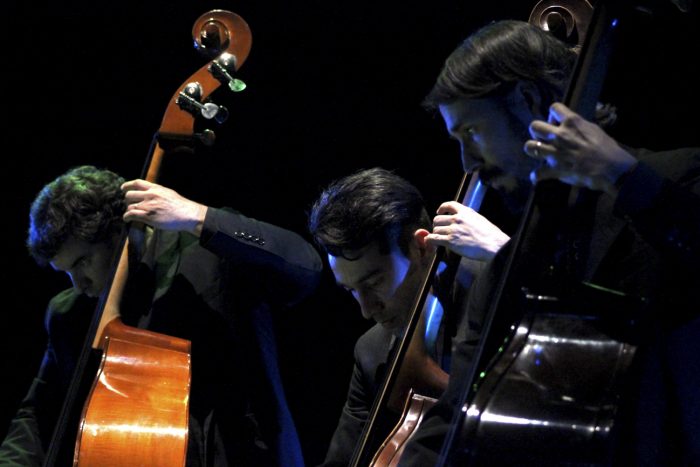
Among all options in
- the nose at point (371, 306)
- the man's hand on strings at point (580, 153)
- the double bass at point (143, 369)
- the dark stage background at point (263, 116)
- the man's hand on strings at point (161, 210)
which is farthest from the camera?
the dark stage background at point (263, 116)

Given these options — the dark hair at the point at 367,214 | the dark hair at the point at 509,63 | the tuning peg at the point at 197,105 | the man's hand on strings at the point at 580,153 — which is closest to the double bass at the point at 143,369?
the tuning peg at the point at 197,105

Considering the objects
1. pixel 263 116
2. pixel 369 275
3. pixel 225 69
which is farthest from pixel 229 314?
pixel 263 116

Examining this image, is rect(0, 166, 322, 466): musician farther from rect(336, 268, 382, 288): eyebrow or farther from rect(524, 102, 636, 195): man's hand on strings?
rect(524, 102, 636, 195): man's hand on strings

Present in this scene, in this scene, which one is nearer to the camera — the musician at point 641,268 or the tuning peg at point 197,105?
the musician at point 641,268

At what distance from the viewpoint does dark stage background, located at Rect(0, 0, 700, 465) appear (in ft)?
11.5

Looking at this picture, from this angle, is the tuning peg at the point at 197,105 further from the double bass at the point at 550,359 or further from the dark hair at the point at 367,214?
the double bass at the point at 550,359

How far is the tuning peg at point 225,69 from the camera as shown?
2.68 meters

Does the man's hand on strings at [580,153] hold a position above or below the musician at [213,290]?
above

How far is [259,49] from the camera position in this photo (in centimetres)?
368

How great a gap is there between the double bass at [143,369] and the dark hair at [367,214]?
17.0 inches

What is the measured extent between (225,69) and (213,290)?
667 mm

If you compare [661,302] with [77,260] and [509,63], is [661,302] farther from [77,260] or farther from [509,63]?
[77,260]

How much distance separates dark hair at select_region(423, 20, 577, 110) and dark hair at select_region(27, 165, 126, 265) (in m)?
1.52

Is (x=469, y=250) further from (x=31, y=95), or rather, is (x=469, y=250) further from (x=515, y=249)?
(x=31, y=95)
